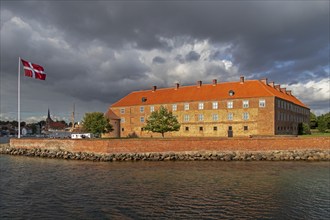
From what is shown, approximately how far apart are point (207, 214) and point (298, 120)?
44.7 metres

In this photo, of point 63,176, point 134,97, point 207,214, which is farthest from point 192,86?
point 207,214

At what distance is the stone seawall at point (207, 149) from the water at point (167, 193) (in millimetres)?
5615

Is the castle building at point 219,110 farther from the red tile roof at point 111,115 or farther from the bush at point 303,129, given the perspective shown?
the bush at point 303,129

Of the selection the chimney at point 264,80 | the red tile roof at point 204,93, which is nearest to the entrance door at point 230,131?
the red tile roof at point 204,93

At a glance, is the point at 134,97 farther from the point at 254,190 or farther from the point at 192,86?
the point at 254,190

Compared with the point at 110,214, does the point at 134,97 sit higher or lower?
higher

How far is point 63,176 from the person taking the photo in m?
20.5

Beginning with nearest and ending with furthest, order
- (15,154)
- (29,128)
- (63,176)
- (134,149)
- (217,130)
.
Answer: (63,176) < (134,149) < (15,154) < (217,130) < (29,128)

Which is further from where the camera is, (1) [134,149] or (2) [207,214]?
(1) [134,149]

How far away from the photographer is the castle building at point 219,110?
3975 cm

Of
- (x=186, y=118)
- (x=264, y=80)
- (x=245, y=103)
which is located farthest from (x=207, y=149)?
(x=264, y=80)

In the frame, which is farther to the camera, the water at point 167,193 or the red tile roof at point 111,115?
the red tile roof at point 111,115

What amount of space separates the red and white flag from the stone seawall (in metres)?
8.82

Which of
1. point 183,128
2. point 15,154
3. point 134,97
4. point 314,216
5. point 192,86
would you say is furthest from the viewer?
point 134,97
